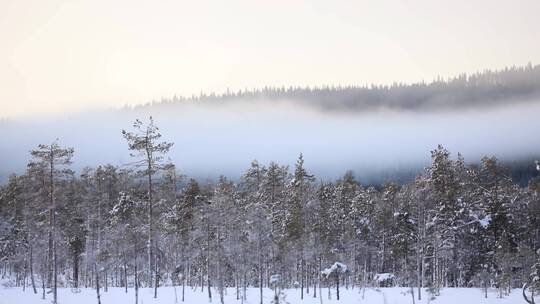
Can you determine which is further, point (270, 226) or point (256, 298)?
point (256, 298)

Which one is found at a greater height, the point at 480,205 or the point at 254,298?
the point at 480,205

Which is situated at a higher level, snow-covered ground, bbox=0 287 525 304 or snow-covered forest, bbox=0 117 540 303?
snow-covered forest, bbox=0 117 540 303

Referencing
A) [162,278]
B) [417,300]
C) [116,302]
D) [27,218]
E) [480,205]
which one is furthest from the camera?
[162,278]

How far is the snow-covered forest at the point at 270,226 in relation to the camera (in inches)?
1789

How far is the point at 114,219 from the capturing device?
2266 inches

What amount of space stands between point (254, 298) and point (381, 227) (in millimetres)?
28390

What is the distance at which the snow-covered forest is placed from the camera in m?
45.4

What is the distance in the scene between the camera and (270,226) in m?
43.9

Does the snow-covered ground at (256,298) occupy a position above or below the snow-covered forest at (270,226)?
below

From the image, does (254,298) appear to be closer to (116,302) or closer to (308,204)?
(116,302)

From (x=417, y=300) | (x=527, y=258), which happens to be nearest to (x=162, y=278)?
(x=417, y=300)

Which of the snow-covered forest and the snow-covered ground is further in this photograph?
the snow-covered forest

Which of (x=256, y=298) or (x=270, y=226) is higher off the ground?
(x=270, y=226)

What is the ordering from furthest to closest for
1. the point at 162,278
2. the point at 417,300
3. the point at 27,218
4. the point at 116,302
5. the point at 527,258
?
the point at 162,278 < the point at 27,218 < the point at 527,258 < the point at 417,300 < the point at 116,302
